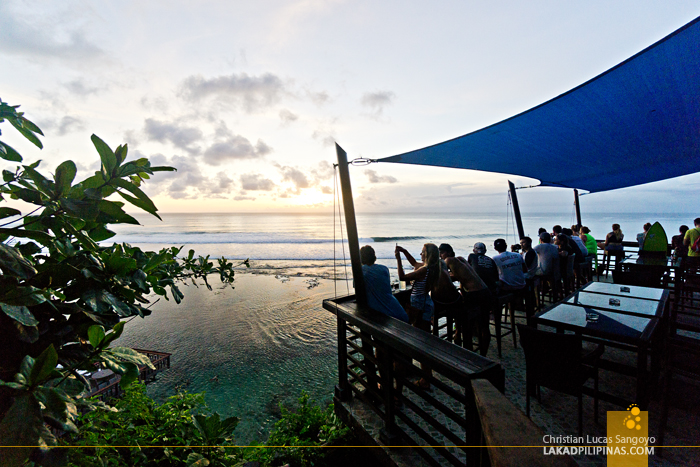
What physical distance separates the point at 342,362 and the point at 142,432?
1.80 m

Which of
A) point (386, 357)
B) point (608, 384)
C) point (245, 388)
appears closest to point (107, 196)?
point (386, 357)

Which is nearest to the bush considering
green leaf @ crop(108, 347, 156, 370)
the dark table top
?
green leaf @ crop(108, 347, 156, 370)

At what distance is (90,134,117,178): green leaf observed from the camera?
81 centimetres

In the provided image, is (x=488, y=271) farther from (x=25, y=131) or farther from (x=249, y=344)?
(x=249, y=344)

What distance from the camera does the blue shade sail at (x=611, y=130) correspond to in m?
2.74

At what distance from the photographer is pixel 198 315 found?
9.11m

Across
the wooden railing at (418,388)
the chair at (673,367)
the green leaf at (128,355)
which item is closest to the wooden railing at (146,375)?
the wooden railing at (418,388)

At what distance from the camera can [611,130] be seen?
4.20 metres

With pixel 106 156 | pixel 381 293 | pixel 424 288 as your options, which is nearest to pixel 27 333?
pixel 106 156

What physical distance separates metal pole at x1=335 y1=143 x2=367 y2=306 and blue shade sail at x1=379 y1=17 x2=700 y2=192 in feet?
2.80

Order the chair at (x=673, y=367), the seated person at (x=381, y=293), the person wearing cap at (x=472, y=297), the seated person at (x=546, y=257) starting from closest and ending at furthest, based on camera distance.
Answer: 1. the chair at (x=673, y=367)
2. the seated person at (x=381, y=293)
3. the person wearing cap at (x=472, y=297)
4. the seated person at (x=546, y=257)

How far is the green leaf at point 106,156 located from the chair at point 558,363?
313 cm

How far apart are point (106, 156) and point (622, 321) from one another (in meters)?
4.30

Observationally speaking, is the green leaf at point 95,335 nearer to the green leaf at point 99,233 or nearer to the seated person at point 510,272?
the green leaf at point 99,233
